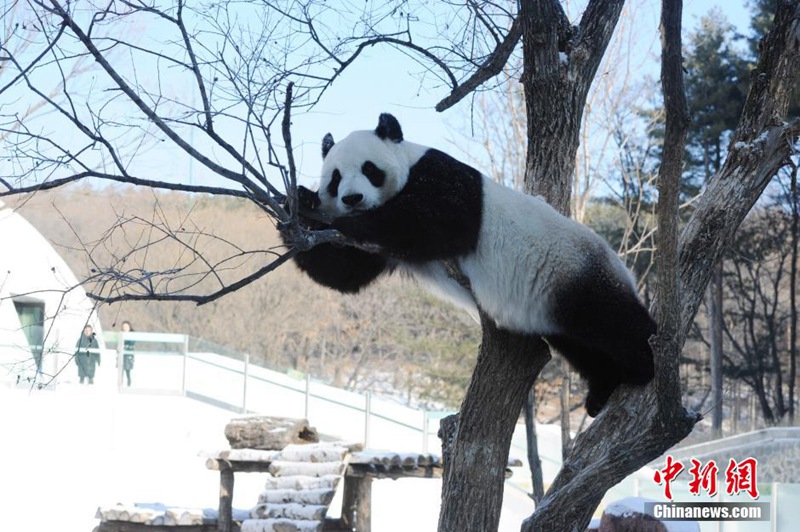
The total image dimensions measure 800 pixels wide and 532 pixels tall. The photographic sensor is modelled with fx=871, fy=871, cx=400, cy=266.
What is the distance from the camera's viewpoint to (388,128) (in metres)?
4.16

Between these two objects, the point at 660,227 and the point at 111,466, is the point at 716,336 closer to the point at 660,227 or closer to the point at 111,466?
the point at 111,466

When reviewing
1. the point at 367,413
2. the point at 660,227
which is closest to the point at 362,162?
the point at 660,227

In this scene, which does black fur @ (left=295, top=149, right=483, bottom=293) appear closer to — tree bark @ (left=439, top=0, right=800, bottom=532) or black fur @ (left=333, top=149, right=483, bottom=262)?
black fur @ (left=333, top=149, right=483, bottom=262)

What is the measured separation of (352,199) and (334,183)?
35cm

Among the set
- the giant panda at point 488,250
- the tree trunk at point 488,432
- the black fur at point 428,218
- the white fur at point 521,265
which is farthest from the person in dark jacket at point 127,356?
the white fur at point 521,265

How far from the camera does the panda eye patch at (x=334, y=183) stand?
406 centimetres

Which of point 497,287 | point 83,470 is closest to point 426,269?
point 497,287

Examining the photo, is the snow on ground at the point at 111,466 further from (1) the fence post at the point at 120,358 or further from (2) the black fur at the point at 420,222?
(2) the black fur at the point at 420,222

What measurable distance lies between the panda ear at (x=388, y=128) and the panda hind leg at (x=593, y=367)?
1.20 m

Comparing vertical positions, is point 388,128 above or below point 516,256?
above

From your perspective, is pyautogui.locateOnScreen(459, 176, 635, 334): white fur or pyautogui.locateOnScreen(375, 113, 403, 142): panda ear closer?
pyautogui.locateOnScreen(459, 176, 635, 334): white fur

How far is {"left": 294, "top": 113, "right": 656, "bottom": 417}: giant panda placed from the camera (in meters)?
3.68

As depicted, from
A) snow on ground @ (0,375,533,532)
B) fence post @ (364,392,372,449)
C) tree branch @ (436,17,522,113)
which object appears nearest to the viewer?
tree branch @ (436,17,522,113)

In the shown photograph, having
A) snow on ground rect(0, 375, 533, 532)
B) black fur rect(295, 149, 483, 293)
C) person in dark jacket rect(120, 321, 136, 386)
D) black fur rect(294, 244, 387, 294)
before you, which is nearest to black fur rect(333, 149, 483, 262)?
black fur rect(295, 149, 483, 293)
